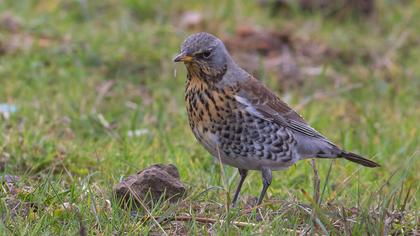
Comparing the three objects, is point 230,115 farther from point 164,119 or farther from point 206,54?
point 164,119

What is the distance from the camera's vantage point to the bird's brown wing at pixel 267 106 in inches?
229

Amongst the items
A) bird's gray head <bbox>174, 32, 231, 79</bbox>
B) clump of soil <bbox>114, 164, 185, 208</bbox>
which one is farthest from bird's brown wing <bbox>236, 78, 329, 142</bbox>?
clump of soil <bbox>114, 164, 185, 208</bbox>

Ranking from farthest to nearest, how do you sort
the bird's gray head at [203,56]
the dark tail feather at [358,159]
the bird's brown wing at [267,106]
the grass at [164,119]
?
the dark tail feather at [358,159], the bird's brown wing at [267,106], the bird's gray head at [203,56], the grass at [164,119]

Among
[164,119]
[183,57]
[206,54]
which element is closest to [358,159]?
[206,54]

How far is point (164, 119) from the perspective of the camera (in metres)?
7.80

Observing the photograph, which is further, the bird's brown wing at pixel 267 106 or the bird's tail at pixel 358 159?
the bird's tail at pixel 358 159

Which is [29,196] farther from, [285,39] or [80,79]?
[285,39]

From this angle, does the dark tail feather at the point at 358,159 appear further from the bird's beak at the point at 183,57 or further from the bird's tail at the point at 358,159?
the bird's beak at the point at 183,57

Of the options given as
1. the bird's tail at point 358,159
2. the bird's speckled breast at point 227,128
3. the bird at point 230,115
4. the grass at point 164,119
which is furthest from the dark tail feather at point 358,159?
the bird's speckled breast at point 227,128

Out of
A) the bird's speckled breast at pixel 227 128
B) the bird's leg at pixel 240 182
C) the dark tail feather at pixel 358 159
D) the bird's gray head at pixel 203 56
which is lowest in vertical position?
the bird's leg at pixel 240 182

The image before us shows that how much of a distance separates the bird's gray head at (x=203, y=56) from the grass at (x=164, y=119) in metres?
0.74

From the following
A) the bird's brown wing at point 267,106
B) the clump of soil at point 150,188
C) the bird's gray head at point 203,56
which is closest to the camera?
the clump of soil at point 150,188

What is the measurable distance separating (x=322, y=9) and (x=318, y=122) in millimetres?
3515

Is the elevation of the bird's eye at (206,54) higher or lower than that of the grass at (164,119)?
higher
